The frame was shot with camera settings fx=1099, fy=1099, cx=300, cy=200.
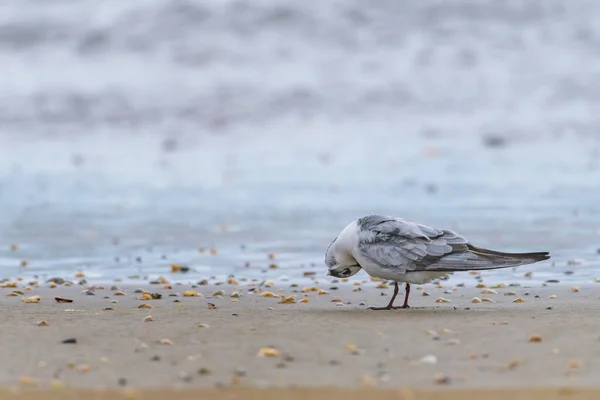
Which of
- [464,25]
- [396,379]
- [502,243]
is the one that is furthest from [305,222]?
[464,25]

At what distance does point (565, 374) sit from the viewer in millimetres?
5188

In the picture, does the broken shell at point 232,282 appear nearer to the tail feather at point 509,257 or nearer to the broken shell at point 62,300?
the broken shell at point 62,300

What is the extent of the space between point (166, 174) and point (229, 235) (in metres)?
5.35

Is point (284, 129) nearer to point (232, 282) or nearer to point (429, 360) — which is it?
point (232, 282)

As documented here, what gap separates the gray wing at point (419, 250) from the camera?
291 inches

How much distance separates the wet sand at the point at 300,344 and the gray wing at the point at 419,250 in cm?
31

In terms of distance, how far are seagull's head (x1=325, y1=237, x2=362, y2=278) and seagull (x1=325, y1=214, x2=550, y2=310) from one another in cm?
5

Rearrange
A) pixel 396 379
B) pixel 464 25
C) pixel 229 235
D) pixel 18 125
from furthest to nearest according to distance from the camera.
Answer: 1. pixel 464 25
2. pixel 18 125
3. pixel 229 235
4. pixel 396 379

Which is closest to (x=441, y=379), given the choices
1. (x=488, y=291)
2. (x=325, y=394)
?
(x=325, y=394)

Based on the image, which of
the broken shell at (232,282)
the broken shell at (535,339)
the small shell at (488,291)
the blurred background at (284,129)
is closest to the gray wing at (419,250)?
the small shell at (488,291)

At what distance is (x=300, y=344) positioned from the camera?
5941 mm

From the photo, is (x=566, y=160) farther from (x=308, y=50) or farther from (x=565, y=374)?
(x=565, y=374)

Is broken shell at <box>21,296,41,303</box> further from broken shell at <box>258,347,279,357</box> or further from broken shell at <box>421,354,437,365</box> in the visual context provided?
broken shell at <box>421,354,437,365</box>

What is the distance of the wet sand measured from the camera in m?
5.16
